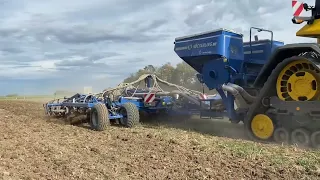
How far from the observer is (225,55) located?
8188 millimetres

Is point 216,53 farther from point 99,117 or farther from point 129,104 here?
point 99,117

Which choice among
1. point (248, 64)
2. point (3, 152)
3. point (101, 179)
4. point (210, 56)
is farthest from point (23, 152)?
point (248, 64)

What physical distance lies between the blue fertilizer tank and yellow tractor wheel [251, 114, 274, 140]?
44.5 inches

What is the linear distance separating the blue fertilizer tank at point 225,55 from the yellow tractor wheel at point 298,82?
1391 millimetres

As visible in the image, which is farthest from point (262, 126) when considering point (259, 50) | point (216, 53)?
point (259, 50)

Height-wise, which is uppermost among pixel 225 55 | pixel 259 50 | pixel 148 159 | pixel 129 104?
pixel 259 50

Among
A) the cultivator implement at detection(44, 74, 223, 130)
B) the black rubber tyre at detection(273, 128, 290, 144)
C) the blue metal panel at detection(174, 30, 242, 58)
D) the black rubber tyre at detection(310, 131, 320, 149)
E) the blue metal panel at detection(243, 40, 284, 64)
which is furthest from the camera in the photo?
the cultivator implement at detection(44, 74, 223, 130)

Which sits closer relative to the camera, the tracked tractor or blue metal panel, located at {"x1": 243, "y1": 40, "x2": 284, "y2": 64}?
the tracked tractor

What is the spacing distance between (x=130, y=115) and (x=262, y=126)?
138 inches

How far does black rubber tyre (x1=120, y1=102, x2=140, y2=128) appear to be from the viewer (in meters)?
9.58

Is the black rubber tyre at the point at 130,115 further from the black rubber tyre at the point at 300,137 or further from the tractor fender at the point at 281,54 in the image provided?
the black rubber tyre at the point at 300,137

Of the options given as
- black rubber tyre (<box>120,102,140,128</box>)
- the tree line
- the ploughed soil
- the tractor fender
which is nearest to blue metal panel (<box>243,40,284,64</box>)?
the tractor fender

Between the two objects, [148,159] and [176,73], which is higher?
[176,73]

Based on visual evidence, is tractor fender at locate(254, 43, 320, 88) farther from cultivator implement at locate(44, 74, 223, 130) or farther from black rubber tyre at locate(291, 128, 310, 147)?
cultivator implement at locate(44, 74, 223, 130)
